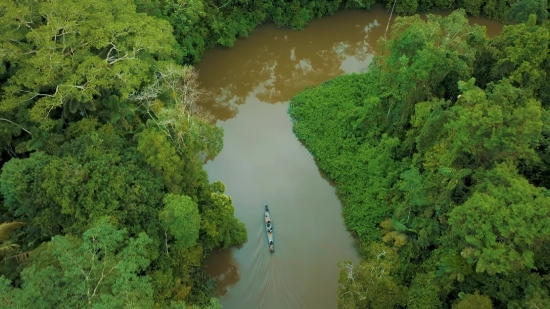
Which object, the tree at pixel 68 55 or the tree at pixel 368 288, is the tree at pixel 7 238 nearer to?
the tree at pixel 68 55

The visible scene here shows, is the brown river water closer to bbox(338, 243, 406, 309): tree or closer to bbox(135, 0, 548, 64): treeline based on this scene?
bbox(135, 0, 548, 64): treeline

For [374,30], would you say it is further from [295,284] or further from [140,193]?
[140,193]

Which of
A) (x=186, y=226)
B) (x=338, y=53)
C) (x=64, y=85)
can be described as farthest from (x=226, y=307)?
(x=338, y=53)

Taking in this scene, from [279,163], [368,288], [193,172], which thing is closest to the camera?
[368,288]

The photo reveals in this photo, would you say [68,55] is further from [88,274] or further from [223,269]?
[223,269]

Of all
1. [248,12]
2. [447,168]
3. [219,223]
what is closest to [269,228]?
[219,223]

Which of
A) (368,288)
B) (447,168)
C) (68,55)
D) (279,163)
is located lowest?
(279,163)
